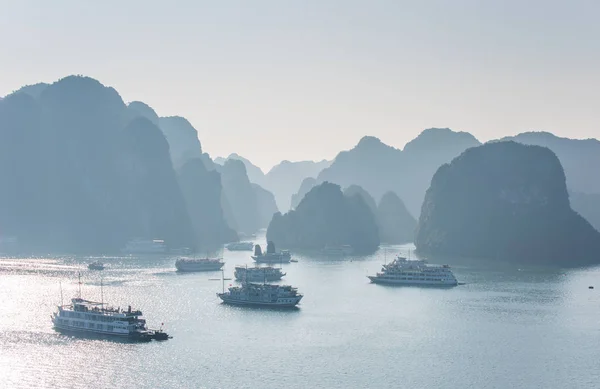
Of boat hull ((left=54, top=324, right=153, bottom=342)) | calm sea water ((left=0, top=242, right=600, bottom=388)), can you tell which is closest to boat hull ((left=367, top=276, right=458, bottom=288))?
calm sea water ((left=0, top=242, right=600, bottom=388))

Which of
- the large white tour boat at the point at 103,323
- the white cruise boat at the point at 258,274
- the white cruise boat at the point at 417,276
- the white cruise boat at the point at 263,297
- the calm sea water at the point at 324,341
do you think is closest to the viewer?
the calm sea water at the point at 324,341

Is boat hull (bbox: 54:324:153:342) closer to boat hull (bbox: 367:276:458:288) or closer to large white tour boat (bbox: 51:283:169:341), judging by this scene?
large white tour boat (bbox: 51:283:169:341)

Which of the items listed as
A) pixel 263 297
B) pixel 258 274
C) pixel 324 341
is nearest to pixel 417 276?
pixel 258 274

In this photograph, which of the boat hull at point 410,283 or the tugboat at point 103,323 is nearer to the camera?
the tugboat at point 103,323

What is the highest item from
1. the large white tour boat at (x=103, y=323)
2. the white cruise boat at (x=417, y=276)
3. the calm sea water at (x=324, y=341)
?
the white cruise boat at (x=417, y=276)

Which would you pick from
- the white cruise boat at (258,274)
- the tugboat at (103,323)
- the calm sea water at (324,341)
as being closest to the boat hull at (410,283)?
the calm sea water at (324,341)

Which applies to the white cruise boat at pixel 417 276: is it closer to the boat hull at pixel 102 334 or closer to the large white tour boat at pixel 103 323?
the large white tour boat at pixel 103 323
